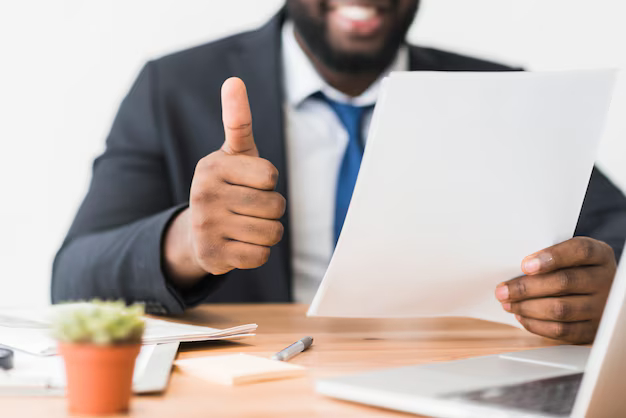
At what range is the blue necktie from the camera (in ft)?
4.90

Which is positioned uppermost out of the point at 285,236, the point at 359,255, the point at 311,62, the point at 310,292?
the point at 311,62

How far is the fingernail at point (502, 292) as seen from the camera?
0.88m

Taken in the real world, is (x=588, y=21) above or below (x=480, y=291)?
above

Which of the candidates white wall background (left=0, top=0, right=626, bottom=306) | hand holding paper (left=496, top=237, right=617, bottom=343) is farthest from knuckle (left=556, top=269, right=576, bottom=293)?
white wall background (left=0, top=0, right=626, bottom=306)

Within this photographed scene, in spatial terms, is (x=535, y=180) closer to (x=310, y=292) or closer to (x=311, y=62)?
(x=310, y=292)

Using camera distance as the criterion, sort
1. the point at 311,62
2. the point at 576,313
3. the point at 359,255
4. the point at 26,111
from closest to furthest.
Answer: the point at 359,255 → the point at 576,313 → the point at 311,62 → the point at 26,111

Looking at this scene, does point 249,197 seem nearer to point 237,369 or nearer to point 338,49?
point 237,369

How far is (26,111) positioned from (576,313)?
1.96m

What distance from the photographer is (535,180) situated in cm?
80

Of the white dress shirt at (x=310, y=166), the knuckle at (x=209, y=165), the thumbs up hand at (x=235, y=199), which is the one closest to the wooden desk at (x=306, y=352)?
the thumbs up hand at (x=235, y=199)

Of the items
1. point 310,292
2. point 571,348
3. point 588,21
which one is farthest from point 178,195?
point 588,21

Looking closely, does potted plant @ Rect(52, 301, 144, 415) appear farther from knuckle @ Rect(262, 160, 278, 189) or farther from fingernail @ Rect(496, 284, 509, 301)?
fingernail @ Rect(496, 284, 509, 301)

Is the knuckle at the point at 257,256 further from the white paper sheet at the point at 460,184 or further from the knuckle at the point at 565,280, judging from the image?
the knuckle at the point at 565,280

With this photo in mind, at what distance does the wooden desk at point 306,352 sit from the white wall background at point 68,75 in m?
1.29
